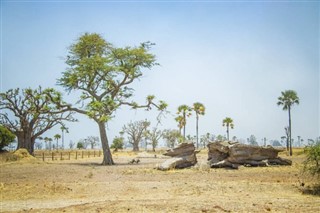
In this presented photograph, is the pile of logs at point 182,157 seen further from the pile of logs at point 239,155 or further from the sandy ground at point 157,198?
the sandy ground at point 157,198

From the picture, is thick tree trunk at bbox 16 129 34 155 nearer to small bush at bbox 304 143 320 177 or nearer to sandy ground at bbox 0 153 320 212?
sandy ground at bbox 0 153 320 212

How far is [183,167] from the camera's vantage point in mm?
25609

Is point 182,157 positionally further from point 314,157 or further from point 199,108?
point 199,108

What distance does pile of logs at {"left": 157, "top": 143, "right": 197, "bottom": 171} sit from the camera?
81.9ft

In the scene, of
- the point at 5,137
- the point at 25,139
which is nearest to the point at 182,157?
the point at 5,137

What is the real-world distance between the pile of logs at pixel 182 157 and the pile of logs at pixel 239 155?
1.72 meters

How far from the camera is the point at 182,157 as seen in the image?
26.2m

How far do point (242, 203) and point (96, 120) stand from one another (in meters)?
26.8

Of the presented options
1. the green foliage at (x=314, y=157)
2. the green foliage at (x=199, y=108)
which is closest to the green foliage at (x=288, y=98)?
the green foliage at (x=199, y=108)

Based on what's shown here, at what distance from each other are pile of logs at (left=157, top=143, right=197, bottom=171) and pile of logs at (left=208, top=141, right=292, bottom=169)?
1722 mm

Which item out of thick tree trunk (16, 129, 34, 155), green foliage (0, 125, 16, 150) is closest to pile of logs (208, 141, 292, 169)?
green foliage (0, 125, 16, 150)

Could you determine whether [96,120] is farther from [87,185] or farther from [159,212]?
[159,212]

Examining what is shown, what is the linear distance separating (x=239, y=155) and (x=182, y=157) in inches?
193

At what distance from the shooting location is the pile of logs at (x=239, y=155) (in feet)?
83.0
